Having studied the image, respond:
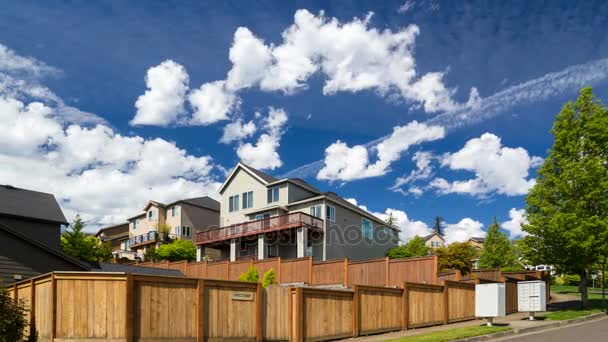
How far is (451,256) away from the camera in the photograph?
156 feet

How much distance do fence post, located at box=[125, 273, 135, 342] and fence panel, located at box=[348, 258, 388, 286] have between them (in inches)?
575

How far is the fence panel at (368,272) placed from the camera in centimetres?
2552

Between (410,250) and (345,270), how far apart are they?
2656 cm

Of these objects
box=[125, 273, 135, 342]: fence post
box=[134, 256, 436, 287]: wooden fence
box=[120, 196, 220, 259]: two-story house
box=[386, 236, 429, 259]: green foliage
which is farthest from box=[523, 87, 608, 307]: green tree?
box=[120, 196, 220, 259]: two-story house

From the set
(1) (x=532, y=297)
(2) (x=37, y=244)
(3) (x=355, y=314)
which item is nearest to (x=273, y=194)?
(2) (x=37, y=244)

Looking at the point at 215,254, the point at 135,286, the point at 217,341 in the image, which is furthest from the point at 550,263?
the point at 215,254

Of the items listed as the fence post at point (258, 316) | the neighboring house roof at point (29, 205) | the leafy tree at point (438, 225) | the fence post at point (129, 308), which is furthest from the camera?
the leafy tree at point (438, 225)

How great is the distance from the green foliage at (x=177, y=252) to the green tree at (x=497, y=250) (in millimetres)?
31176

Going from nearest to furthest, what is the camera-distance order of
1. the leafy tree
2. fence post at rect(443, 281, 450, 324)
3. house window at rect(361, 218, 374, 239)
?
fence post at rect(443, 281, 450, 324) < house window at rect(361, 218, 374, 239) < the leafy tree

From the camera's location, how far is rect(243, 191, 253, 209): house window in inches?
2014

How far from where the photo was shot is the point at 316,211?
1832 inches

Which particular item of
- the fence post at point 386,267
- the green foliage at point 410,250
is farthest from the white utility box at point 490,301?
the green foliage at point 410,250

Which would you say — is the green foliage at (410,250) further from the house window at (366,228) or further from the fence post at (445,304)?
the fence post at (445,304)

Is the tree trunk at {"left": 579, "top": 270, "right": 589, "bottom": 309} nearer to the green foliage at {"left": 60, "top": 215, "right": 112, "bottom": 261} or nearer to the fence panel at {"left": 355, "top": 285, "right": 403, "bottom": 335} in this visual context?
the fence panel at {"left": 355, "top": 285, "right": 403, "bottom": 335}
